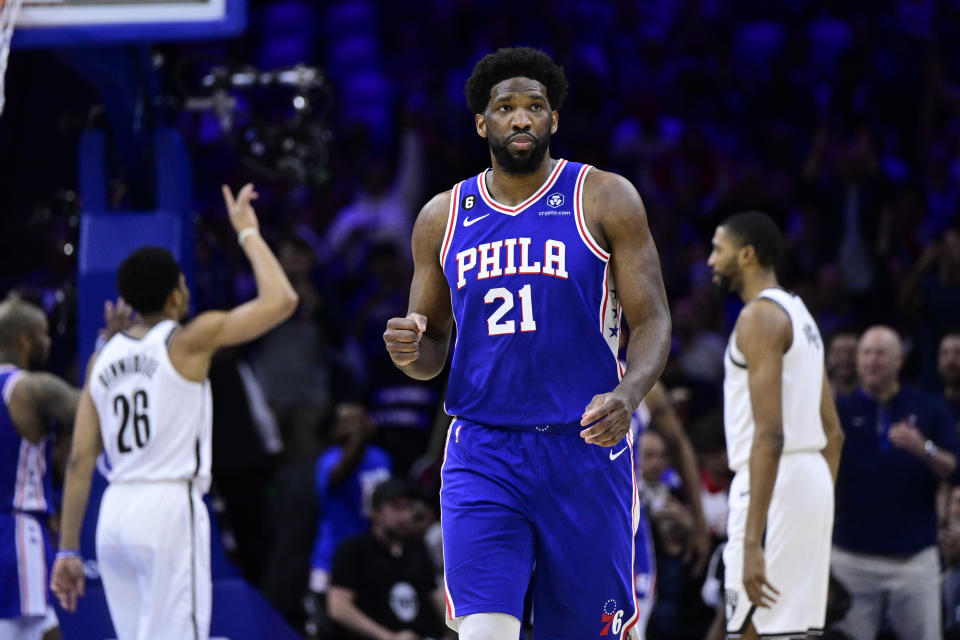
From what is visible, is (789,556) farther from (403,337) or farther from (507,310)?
(403,337)

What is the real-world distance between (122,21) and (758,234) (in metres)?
3.54

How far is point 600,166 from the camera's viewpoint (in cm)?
1330

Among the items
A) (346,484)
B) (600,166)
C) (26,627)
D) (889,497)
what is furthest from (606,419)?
(600,166)

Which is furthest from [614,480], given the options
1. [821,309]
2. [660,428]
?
[821,309]

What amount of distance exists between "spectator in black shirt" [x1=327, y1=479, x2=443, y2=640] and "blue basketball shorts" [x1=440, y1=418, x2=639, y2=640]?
441 cm

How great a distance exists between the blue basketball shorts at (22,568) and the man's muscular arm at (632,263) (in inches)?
132

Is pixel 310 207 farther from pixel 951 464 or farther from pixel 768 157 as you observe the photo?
pixel 951 464

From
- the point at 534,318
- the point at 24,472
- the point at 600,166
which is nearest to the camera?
the point at 534,318

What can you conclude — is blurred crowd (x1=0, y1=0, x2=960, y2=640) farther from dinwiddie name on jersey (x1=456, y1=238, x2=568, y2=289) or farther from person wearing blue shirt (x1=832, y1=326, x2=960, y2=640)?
dinwiddie name on jersey (x1=456, y1=238, x2=568, y2=289)

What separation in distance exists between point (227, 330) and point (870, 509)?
3876 mm

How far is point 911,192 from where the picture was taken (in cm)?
1181

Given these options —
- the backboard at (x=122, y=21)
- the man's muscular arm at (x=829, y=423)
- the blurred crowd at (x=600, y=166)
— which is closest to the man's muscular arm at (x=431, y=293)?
the man's muscular arm at (x=829, y=423)

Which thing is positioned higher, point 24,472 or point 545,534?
point 545,534

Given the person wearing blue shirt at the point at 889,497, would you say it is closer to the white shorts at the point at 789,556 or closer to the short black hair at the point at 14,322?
the white shorts at the point at 789,556
